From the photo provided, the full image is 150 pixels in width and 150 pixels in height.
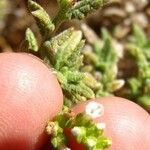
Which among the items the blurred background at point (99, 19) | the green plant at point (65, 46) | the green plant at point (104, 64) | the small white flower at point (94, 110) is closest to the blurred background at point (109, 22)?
the blurred background at point (99, 19)

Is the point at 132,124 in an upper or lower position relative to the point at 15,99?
lower

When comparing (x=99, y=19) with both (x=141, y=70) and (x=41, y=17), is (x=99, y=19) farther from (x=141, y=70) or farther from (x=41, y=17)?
(x=41, y=17)

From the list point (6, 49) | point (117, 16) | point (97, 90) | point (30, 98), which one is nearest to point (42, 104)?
point (30, 98)

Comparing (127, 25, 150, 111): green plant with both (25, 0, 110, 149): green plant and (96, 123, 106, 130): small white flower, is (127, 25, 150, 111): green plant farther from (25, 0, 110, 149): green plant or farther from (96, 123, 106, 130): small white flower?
(96, 123, 106, 130): small white flower

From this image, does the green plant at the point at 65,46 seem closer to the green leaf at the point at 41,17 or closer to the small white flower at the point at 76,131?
the green leaf at the point at 41,17

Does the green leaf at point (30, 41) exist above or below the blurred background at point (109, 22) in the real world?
above

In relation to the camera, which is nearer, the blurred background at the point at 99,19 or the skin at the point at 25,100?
the skin at the point at 25,100

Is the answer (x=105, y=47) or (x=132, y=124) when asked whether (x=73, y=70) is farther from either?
(x=105, y=47)

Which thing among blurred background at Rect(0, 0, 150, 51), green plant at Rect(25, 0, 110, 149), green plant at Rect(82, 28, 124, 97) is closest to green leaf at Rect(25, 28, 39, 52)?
green plant at Rect(25, 0, 110, 149)
